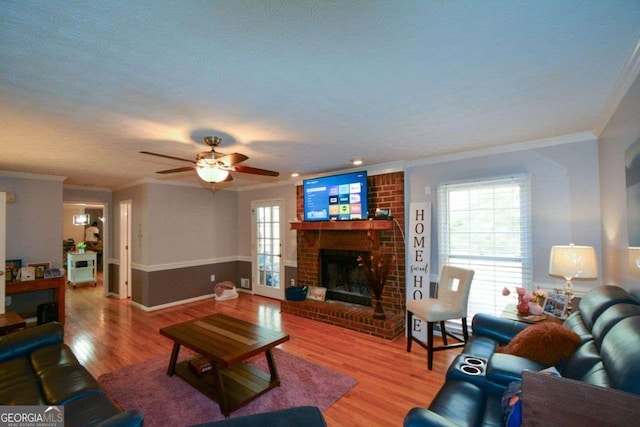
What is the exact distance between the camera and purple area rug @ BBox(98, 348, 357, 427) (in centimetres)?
226

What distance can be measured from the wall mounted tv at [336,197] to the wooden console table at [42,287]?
399cm

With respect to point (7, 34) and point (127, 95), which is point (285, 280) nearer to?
point (127, 95)

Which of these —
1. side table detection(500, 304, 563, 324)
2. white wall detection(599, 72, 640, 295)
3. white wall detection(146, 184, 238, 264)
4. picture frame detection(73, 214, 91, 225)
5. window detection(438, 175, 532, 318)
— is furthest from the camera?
picture frame detection(73, 214, 91, 225)

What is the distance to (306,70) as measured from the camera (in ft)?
5.42

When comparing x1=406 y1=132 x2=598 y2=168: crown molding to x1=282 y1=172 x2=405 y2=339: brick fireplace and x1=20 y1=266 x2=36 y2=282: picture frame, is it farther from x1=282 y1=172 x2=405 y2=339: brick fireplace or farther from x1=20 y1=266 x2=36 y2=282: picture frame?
x1=20 y1=266 x2=36 y2=282: picture frame

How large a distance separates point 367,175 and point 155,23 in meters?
3.39

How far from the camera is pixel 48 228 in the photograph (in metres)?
4.67

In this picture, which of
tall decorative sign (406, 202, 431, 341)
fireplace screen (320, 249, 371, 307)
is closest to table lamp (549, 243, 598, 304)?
tall decorative sign (406, 202, 431, 341)

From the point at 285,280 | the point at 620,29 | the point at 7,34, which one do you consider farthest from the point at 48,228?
the point at 620,29


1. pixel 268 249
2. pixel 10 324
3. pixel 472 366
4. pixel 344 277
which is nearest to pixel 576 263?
pixel 472 366

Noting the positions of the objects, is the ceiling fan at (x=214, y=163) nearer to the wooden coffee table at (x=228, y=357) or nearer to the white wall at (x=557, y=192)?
the wooden coffee table at (x=228, y=357)

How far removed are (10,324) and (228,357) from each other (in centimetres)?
280

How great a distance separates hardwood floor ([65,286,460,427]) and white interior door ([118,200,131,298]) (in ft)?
1.29

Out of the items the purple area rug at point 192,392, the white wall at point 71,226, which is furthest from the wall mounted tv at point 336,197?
the white wall at point 71,226
